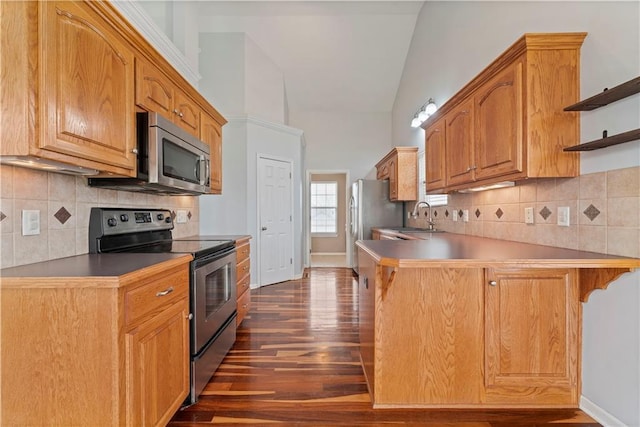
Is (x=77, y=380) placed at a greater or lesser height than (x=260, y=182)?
lesser

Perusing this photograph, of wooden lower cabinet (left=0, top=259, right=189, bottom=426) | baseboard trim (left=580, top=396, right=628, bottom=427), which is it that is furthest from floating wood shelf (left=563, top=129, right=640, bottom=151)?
wooden lower cabinet (left=0, top=259, right=189, bottom=426)

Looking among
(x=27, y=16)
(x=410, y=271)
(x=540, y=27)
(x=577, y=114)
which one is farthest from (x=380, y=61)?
(x=27, y=16)

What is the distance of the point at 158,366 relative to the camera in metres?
1.49

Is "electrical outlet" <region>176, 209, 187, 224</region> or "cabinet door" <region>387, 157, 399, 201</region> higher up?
"cabinet door" <region>387, 157, 399, 201</region>

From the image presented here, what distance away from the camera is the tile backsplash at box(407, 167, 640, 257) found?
1.54m

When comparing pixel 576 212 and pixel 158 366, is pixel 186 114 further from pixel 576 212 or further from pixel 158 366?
pixel 576 212

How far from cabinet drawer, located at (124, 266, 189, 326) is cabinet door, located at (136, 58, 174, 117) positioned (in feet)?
3.23

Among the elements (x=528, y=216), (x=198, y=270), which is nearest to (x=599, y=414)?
(x=528, y=216)

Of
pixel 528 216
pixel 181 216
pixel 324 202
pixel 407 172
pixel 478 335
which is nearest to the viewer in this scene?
pixel 478 335

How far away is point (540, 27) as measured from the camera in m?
2.14

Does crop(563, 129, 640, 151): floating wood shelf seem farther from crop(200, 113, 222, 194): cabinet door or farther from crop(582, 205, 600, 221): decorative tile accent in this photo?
crop(200, 113, 222, 194): cabinet door

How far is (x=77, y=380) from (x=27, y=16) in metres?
1.36

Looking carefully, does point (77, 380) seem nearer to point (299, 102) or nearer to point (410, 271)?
point (410, 271)

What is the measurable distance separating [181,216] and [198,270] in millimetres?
1261
